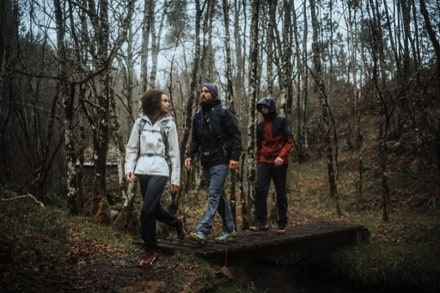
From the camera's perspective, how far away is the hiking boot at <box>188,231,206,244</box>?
5.73m

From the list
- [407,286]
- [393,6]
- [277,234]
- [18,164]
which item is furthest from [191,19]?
[407,286]

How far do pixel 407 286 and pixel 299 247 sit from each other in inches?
81.5

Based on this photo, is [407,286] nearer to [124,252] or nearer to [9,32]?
[124,252]

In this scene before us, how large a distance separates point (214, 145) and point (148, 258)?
6.18 ft

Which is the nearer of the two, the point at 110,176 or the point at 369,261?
the point at 369,261

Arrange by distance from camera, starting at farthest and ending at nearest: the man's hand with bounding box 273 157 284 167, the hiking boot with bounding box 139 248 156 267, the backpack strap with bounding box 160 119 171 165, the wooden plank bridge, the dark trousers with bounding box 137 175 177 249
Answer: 1. the man's hand with bounding box 273 157 284 167
2. the wooden plank bridge
3. the hiking boot with bounding box 139 248 156 267
4. the backpack strap with bounding box 160 119 171 165
5. the dark trousers with bounding box 137 175 177 249

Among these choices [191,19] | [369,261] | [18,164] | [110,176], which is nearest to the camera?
[369,261]

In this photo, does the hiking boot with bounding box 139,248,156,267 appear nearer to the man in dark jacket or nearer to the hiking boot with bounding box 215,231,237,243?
the man in dark jacket

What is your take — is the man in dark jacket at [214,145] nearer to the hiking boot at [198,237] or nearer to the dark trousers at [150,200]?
the hiking boot at [198,237]

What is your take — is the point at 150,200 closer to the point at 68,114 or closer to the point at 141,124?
the point at 141,124

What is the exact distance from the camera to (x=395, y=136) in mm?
16641

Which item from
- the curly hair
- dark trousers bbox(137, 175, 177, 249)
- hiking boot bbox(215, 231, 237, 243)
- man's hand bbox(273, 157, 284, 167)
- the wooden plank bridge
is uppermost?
the curly hair

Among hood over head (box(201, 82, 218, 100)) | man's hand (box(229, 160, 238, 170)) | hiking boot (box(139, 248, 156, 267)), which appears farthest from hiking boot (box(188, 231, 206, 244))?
hood over head (box(201, 82, 218, 100))

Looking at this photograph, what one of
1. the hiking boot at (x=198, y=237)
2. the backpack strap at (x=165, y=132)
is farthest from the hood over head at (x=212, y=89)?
the hiking boot at (x=198, y=237)
